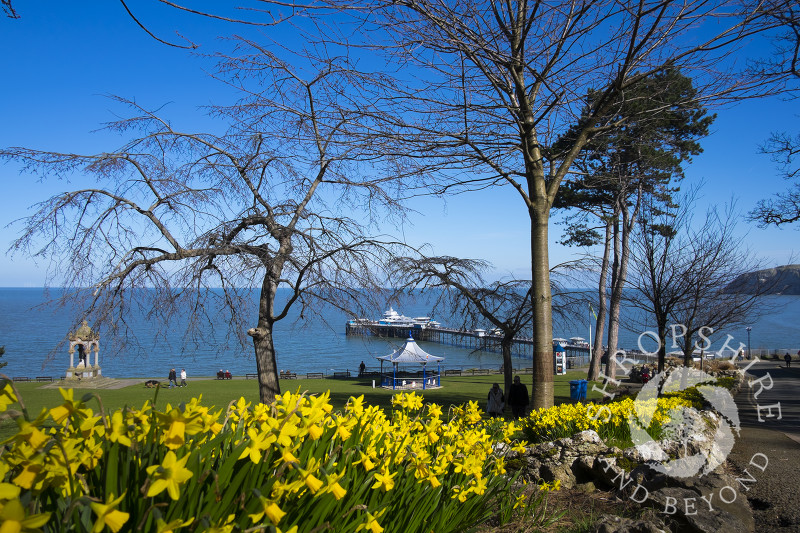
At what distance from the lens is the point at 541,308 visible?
658cm

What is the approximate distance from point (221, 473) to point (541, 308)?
5168mm

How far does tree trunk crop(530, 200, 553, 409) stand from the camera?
6.59 metres

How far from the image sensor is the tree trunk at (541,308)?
659 cm

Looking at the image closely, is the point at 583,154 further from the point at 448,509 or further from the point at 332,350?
the point at 332,350

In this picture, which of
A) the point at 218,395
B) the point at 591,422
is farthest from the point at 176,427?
the point at 218,395

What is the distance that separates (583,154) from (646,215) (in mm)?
4559

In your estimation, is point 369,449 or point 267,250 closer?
point 369,449

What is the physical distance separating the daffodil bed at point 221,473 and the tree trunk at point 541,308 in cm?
345

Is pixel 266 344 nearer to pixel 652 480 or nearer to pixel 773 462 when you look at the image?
pixel 652 480

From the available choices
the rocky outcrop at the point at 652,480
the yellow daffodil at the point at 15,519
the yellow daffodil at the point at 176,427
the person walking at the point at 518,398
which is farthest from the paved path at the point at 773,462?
the yellow daffodil at the point at 15,519

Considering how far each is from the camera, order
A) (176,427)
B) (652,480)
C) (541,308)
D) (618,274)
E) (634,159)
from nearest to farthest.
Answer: (176,427) < (652,480) < (541,308) < (634,159) < (618,274)

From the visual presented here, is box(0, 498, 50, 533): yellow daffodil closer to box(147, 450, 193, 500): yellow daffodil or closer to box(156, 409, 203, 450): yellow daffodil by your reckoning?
box(147, 450, 193, 500): yellow daffodil

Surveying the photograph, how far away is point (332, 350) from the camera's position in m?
72.1

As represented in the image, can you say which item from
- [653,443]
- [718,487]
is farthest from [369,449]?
[653,443]
